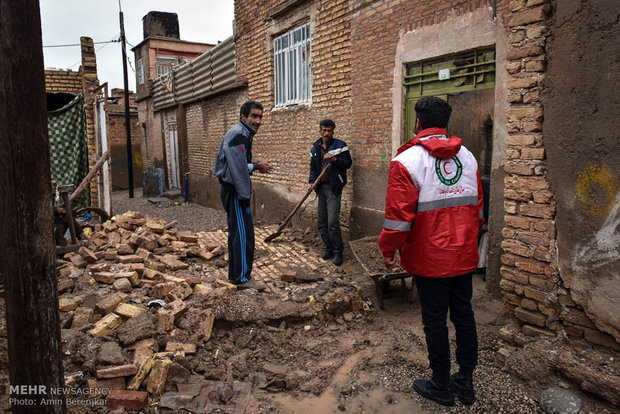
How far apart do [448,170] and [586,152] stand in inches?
35.9

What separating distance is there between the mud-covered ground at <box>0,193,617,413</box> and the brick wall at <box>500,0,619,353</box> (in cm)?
25

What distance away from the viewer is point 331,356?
12.1 ft

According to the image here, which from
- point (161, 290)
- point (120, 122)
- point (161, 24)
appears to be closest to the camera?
point (161, 290)

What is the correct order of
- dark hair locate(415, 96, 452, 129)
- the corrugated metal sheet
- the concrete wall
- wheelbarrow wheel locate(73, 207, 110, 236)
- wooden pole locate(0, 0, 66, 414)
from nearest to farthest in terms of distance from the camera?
wooden pole locate(0, 0, 66, 414) < the concrete wall < dark hair locate(415, 96, 452, 129) < wheelbarrow wheel locate(73, 207, 110, 236) < the corrugated metal sheet

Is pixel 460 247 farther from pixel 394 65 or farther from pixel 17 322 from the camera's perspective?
pixel 394 65

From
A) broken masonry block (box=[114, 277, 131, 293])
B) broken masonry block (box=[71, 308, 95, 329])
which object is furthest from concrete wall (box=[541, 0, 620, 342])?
broken masonry block (box=[114, 277, 131, 293])

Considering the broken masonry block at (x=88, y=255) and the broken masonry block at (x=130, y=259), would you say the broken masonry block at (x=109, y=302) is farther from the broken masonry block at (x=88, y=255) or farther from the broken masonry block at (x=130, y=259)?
the broken masonry block at (x=88, y=255)

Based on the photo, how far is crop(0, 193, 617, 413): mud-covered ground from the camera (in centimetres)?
295

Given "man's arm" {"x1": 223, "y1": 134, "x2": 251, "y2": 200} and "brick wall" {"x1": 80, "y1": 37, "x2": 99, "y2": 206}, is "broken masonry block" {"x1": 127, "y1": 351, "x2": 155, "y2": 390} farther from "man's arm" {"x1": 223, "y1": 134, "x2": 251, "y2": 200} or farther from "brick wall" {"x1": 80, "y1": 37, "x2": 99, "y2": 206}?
"brick wall" {"x1": 80, "y1": 37, "x2": 99, "y2": 206}

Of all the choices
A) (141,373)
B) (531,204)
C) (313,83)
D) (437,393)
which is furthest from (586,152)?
(313,83)

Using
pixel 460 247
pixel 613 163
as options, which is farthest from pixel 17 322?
pixel 613 163

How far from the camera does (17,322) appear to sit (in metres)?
1.96

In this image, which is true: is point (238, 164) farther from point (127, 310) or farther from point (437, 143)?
point (437, 143)

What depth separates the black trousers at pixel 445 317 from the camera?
2.82 metres
